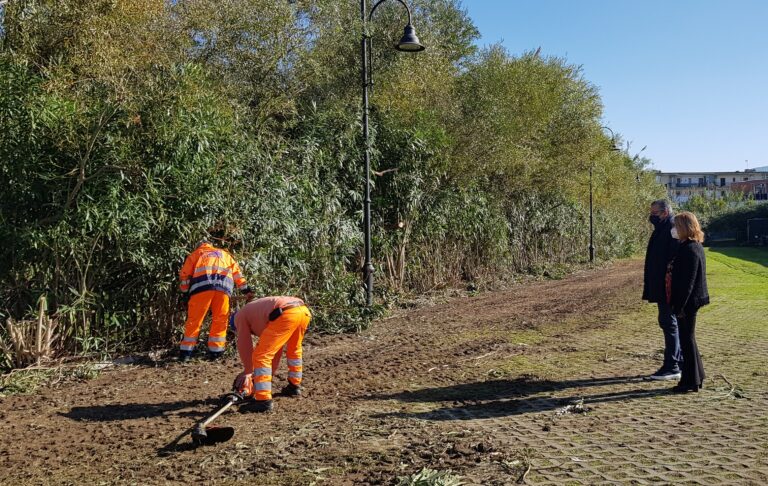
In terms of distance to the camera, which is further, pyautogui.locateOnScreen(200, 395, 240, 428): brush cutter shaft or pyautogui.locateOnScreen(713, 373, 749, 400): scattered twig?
pyautogui.locateOnScreen(713, 373, 749, 400): scattered twig

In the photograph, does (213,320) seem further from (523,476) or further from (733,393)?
(733,393)

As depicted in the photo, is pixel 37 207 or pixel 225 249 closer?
pixel 37 207

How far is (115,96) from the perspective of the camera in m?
7.20

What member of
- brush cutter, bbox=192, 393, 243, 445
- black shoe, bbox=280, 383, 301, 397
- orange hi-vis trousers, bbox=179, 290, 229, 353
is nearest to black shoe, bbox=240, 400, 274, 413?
black shoe, bbox=280, 383, 301, 397

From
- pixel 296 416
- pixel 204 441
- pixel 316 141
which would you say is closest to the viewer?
pixel 204 441

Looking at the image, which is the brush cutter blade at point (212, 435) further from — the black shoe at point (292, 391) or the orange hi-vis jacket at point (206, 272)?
the orange hi-vis jacket at point (206, 272)

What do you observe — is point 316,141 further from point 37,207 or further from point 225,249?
point 37,207

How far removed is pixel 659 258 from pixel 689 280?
2.15ft

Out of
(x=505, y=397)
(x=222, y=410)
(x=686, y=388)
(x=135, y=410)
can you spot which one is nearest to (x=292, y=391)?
(x=222, y=410)

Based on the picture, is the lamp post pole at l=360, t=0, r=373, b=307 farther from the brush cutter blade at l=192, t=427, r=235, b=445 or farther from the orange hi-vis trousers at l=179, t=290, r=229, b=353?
the brush cutter blade at l=192, t=427, r=235, b=445

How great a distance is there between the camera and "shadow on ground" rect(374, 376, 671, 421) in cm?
532

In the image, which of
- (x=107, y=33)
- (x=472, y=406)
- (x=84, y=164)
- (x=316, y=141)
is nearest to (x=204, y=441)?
(x=472, y=406)

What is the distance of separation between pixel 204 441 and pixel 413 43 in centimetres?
740

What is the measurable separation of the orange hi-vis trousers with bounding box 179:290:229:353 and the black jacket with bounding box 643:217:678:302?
476cm
